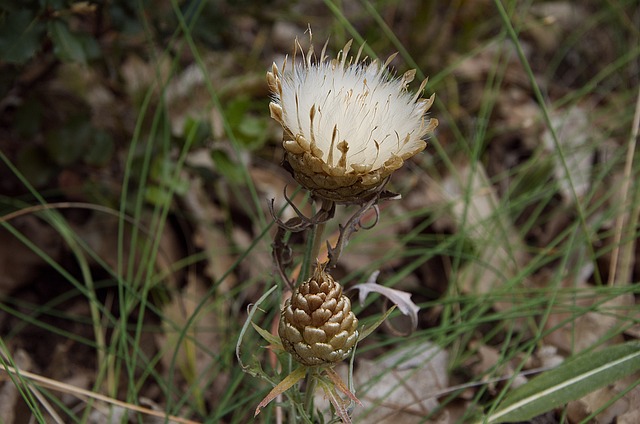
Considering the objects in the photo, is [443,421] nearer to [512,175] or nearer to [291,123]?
[291,123]

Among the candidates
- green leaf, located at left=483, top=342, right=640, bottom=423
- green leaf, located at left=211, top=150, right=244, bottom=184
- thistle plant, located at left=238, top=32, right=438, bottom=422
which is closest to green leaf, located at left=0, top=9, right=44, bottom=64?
green leaf, located at left=211, top=150, right=244, bottom=184

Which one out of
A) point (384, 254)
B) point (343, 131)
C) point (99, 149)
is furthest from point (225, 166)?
point (343, 131)

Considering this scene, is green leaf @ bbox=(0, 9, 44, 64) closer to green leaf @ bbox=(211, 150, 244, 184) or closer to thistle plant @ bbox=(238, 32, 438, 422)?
green leaf @ bbox=(211, 150, 244, 184)

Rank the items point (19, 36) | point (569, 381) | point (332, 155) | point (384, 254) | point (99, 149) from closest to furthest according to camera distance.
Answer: point (332, 155) → point (569, 381) → point (19, 36) → point (99, 149) → point (384, 254)

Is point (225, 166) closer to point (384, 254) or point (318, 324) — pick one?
point (384, 254)

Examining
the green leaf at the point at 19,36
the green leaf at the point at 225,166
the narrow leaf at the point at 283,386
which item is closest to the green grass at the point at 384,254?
the green leaf at the point at 225,166

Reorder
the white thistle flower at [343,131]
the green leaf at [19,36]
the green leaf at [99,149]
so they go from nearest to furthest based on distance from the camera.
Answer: the white thistle flower at [343,131], the green leaf at [19,36], the green leaf at [99,149]

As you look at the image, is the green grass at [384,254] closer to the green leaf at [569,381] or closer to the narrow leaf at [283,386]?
the green leaf at [569,381]

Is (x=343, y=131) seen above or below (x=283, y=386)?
above
